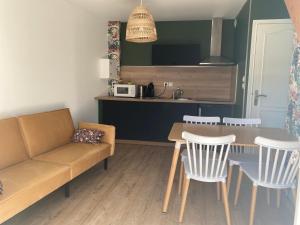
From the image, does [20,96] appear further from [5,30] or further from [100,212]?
[100,212]

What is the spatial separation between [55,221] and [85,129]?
141cm

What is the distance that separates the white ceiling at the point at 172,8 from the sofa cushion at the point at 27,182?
2.60 meters

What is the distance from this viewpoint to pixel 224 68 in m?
5.01

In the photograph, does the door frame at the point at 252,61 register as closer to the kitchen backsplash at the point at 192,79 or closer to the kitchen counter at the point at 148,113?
the kitchen counter at the point at 148,113

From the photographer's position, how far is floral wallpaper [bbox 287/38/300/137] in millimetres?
2525

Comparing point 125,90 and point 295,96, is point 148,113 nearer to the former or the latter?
point 125,90

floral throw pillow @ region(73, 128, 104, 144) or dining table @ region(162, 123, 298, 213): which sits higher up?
dining table @ region(162, 123, 298, 213)

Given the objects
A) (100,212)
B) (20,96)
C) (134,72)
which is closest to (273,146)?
(100,212)

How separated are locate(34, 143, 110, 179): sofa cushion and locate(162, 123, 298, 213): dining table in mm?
971

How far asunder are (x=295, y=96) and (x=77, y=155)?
240cm

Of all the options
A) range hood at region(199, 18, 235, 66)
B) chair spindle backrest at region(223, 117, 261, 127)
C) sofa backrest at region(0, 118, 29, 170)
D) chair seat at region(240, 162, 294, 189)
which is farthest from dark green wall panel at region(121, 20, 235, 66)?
sofa backrest at region(0, 118, 29, 170)

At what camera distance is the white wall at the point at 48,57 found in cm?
279

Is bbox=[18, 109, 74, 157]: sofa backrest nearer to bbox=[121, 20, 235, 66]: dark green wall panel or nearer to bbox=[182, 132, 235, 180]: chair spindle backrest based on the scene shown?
Result: bbox=[182, 132, 235, 180]: chair spindle backrest

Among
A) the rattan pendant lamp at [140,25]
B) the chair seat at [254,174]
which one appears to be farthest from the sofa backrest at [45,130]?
the chair seat at [254,174]
